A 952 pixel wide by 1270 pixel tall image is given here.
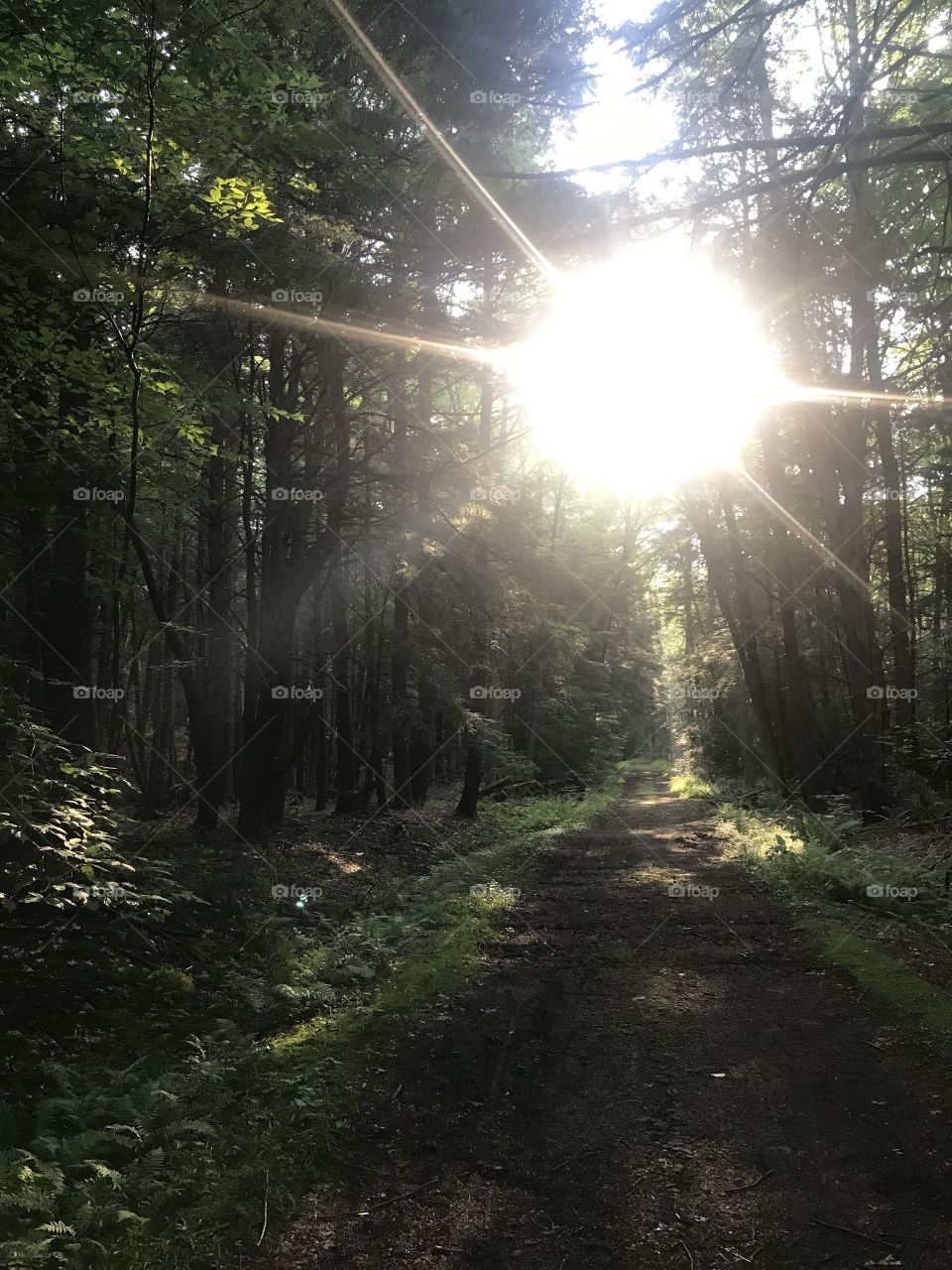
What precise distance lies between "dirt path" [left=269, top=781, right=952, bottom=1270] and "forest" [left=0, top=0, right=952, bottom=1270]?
0.03m

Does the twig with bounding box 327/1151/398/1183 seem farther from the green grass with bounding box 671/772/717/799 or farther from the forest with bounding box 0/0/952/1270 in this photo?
the green grass with bounding box 671/772/717/799

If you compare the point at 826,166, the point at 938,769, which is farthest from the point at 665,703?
the point at 826,166

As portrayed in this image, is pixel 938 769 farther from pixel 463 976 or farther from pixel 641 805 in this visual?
pixel 463 976

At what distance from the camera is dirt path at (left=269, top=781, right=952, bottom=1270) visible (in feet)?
11.3

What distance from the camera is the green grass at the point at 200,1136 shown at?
11.3 ft

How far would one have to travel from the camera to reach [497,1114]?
4676mm

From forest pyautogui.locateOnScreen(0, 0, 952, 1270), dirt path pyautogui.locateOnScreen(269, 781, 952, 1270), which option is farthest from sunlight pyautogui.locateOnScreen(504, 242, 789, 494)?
dirt path pyautogui.locateOnScreen(269, 781, 952, 1270)

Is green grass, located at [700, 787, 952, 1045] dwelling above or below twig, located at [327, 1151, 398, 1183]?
below

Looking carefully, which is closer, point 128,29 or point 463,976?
point 128,29

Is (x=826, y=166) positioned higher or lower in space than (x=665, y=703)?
higher

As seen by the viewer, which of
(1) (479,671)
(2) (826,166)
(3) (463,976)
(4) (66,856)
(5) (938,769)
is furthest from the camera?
(1) (479,671)

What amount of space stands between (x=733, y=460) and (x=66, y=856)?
17004 millimetres

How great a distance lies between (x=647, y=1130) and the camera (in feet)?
14.6

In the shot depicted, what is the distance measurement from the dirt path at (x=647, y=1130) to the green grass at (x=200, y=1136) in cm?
28
